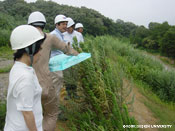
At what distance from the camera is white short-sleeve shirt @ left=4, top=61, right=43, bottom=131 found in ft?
4.15

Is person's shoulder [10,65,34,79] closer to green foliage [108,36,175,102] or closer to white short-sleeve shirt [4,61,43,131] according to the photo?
white short-sleeve shirt [4,61,43,131]

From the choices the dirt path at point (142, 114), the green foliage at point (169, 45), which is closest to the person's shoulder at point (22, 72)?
the dirt path at point (142, 114)

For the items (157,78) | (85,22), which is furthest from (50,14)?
(157,78)

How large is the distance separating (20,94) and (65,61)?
3.12 ft

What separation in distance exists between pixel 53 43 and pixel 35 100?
3.40 feet

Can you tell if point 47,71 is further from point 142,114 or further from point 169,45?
point 169,45

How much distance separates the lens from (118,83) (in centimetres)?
251

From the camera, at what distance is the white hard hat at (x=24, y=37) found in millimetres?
1373

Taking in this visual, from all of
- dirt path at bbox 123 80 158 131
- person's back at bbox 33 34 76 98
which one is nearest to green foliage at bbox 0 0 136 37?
dirt path at bbox 123 80 158 131

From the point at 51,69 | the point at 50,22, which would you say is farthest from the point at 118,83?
the point at 50,22

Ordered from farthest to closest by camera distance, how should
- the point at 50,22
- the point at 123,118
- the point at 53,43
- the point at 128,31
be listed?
the point at 128,31 → the point at 50,22 → the point at 53,43 → the point at 123,118

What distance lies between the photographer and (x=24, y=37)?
1.38 meters

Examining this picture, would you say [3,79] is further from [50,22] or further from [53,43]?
[50,22]

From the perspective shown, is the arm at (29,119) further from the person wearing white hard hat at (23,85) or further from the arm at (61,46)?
the arm at (61,46)
